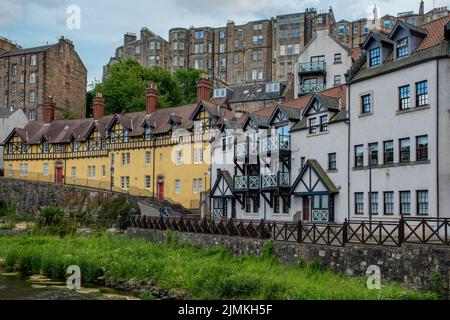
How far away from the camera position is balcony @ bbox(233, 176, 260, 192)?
3888cm

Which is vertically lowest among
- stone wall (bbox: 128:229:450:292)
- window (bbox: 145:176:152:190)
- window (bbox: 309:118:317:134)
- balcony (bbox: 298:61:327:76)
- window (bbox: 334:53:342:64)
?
stone wall (bbox: 128:229:450:292)

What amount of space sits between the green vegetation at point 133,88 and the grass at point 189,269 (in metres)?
35.4

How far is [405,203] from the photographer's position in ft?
92.0

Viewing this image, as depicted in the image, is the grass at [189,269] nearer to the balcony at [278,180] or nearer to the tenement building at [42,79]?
the balcony at [278,180]

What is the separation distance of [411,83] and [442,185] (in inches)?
216

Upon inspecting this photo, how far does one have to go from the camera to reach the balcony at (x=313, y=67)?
49156 mm

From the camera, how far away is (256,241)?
27922 millimetres

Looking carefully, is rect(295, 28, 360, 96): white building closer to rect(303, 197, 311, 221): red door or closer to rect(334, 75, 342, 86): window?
rect(334, 75, 342, 86): window

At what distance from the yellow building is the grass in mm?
12432

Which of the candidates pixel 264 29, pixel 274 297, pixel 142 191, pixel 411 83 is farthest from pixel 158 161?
pixel 264 29

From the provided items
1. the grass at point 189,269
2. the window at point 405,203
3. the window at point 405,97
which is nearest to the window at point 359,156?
the window at point 405,203

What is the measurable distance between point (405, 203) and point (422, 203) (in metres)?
1.09

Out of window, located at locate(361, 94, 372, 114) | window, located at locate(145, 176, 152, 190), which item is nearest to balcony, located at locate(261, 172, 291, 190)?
window, located at locate(361, 94, 372, 114)

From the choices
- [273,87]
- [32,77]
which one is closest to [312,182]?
[273,87]
